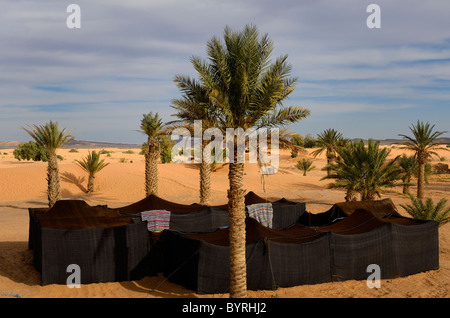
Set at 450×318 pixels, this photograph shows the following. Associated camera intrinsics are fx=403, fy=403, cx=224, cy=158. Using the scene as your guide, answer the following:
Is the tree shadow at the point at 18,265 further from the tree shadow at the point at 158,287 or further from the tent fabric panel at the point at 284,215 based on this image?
the tent fabric panel at the point at 284,215

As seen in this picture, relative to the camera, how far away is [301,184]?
42.8m

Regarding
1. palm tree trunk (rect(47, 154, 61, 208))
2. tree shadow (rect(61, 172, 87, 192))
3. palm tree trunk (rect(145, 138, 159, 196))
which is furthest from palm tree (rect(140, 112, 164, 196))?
tree shadow (rect(61, 172, 87, 192))

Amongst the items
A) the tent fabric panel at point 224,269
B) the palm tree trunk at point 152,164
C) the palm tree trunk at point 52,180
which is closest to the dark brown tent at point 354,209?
the tent fabric panel at point 224,269

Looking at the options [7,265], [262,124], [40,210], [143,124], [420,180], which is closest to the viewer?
[262,124]

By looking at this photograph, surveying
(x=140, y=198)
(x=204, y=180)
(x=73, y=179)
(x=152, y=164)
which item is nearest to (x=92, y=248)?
(x=152, y=164)

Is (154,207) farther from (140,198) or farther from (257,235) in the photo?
(140,198)

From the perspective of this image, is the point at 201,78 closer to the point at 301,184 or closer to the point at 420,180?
the point at 420,180

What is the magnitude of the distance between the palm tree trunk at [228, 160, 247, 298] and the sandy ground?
1186 millimetres

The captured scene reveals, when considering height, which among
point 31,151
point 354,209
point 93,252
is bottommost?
point 93,252

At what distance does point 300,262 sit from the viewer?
13172 mm

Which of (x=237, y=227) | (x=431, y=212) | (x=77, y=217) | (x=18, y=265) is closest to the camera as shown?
(x=237, y=227)

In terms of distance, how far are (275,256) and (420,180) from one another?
22616mm

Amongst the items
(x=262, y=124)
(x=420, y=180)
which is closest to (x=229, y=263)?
(x=262, y=124)

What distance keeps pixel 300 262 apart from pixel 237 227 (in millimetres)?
3350
